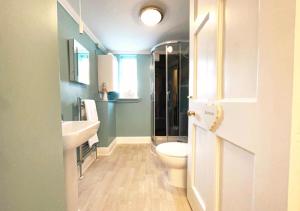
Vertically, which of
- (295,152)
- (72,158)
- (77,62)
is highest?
(77,62)

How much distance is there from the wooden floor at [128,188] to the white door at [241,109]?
472mm

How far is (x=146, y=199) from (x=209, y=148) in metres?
0.99

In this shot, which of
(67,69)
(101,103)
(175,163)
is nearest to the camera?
(175,163)

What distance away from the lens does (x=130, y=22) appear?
2.69 m

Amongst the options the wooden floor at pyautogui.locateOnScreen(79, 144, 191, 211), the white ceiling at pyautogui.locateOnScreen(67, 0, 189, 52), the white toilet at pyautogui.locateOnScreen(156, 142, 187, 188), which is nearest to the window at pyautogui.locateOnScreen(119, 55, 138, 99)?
the white ceiling at pyautogui.locateOnScreen(67, 0, 189, 52)

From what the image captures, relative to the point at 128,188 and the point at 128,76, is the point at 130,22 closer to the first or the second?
the point at 128,76

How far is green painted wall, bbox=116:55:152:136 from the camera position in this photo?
3984mm

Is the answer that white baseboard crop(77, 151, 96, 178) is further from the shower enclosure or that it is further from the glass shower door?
the glass shower door

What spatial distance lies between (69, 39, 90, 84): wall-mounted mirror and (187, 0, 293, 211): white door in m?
1.47

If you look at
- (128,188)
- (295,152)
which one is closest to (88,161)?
(128,188)

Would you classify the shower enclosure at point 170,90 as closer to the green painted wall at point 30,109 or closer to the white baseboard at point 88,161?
the white baseboard at point 88,161

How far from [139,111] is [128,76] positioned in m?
0.81

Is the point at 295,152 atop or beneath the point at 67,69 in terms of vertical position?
beneath

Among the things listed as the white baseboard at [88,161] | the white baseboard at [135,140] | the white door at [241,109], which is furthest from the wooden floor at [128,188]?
the white baseboard at [135,140]
